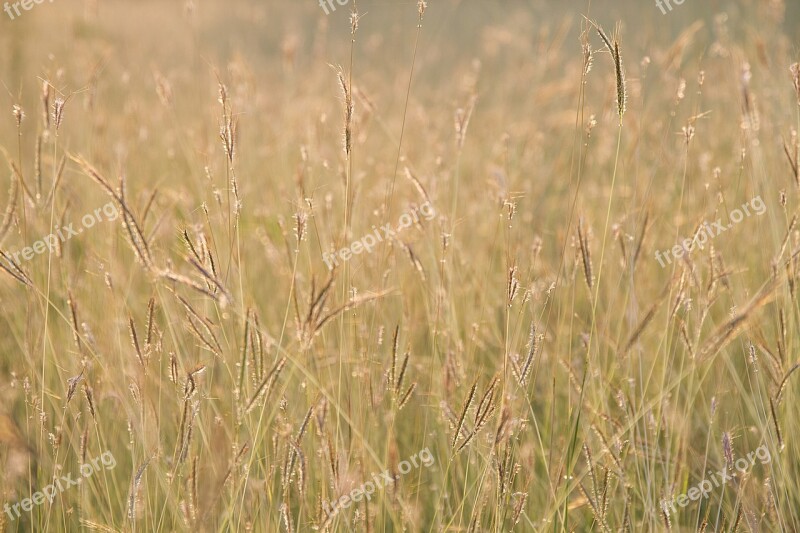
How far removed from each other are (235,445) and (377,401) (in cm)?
34

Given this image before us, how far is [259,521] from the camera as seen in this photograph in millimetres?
1435

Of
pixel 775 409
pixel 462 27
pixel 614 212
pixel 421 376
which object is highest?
pixel 462 27

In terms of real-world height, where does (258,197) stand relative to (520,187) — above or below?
above

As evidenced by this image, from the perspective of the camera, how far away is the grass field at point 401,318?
4.30ft

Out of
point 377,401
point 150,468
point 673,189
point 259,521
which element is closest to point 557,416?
point 377,401

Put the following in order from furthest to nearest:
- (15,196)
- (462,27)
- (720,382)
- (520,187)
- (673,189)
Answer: (462,27) < (520,187) < (673,189) < (720,382) < (15,196)

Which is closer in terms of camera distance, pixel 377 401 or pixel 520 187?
pixel 377 401

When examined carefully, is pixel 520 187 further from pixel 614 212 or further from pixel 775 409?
pixel 775 409

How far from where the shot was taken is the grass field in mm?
1310

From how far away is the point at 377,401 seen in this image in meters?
1.50

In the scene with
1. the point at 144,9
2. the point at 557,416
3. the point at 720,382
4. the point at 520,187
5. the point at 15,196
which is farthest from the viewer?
the point at 144,9

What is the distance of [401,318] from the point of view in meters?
2.09

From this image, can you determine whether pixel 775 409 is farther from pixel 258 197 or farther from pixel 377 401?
pixel 258 197

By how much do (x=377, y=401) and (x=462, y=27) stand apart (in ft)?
25.8
